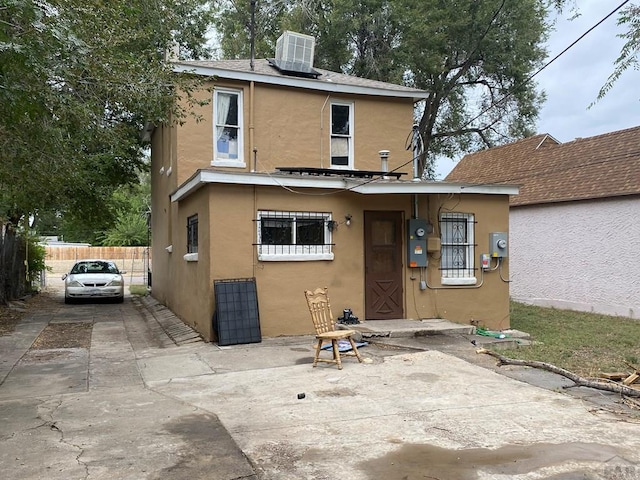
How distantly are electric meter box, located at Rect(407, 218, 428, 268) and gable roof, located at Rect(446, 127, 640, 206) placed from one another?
6.56 m

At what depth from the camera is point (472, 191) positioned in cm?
1116

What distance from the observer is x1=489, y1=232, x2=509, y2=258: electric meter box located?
11391 millimetres

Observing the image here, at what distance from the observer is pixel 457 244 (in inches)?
449

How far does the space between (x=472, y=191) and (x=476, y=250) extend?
4.18 feet

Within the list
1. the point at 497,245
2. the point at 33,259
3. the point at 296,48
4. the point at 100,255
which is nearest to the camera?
the point at 497,245

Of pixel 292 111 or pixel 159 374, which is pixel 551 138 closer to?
pixel 292 111

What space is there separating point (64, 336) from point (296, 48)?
28.6 ft

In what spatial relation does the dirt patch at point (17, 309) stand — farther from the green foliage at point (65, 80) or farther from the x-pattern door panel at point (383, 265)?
the x-pattern door panel at point (383, 265)

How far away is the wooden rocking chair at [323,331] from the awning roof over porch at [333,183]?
2.42 meters

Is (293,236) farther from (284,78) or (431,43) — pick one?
(431,43)

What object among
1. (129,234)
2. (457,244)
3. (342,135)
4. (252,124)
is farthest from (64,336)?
(129,234)

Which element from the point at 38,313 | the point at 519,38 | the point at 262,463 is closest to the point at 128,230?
the point at 38,313

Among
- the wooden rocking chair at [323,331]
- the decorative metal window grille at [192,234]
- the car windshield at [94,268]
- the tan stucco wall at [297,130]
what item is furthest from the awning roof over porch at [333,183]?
the car windshield at [94,268]

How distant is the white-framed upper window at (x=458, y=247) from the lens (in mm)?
11328
